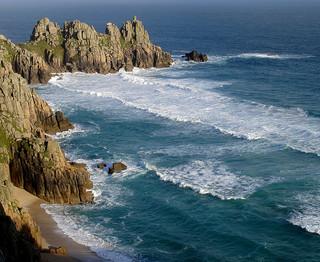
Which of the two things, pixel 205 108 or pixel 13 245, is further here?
pixel 205 108

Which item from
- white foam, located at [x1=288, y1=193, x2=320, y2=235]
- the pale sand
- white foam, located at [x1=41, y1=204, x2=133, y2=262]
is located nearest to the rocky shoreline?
the pale sand

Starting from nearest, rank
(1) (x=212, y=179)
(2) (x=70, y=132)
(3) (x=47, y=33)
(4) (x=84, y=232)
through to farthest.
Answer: (4) (x=84, y=232) → (1) (x=212, y=179) → (2) (x=70, y=132) → (3) (x=47, y=33)

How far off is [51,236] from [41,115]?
36.8 m

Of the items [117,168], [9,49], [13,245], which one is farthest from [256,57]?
[13,245]

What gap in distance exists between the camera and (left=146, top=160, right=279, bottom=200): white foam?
6594 cm

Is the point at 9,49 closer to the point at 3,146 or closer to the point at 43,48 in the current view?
the point at 43,48

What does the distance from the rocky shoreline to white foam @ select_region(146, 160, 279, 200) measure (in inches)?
426

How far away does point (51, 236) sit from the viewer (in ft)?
185

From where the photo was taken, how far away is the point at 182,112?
102m

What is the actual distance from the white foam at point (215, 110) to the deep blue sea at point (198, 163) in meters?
0.20

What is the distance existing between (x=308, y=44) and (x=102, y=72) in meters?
81.6

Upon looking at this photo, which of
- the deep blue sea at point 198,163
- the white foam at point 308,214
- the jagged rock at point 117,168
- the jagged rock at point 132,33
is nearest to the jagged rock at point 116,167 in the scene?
the jagged rock at point 117,168

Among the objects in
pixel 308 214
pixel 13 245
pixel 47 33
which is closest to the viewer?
pixel 13 245

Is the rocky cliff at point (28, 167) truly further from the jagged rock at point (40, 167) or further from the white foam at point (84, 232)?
the white foam at point (84, 232)
